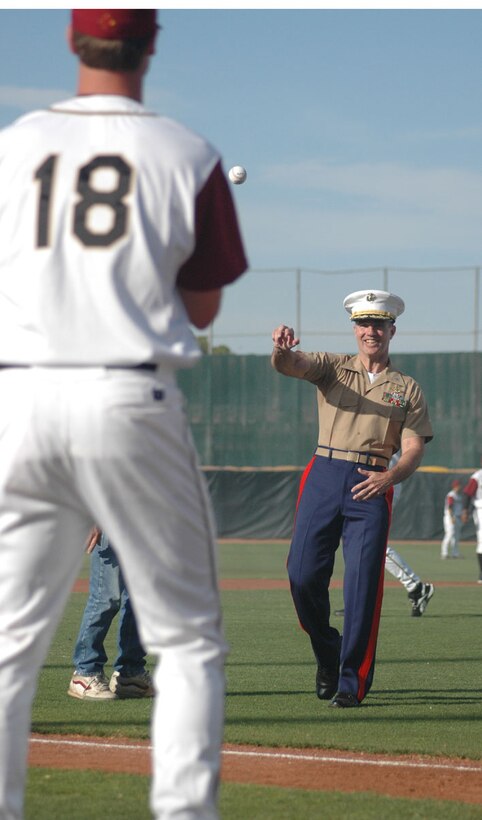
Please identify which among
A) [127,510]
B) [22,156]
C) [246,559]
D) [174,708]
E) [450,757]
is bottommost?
[246,559]

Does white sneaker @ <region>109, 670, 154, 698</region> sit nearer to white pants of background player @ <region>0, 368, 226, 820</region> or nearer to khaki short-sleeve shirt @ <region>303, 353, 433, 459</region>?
khaki short-sleeve shirt @ <region>303, 353, 433, 459</region>

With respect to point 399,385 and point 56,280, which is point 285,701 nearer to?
point 399,385

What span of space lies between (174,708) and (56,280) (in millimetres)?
1079

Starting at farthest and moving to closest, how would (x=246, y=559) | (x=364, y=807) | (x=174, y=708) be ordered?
(x=246, y=559), (x=364, y=807), (x=174, y=708)

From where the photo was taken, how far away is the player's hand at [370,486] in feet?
23.6

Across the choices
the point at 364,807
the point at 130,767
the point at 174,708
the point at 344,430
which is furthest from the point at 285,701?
the point at 174,708

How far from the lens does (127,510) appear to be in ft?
9.98

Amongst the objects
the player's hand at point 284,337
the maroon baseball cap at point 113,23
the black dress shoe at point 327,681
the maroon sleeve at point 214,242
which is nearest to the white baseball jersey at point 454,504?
the black dress shoe at point 327,681

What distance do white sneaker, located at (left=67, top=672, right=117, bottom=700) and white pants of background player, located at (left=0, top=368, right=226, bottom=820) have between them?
4420 mm

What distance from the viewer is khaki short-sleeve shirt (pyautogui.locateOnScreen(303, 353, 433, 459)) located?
7.36 metres

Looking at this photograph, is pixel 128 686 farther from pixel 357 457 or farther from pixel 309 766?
pixel 309 766

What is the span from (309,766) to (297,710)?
170 centimetres

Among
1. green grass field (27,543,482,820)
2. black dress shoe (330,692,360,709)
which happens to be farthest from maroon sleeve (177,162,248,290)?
black dress shoe (330,692,360,709)

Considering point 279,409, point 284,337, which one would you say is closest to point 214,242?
point 284,337
